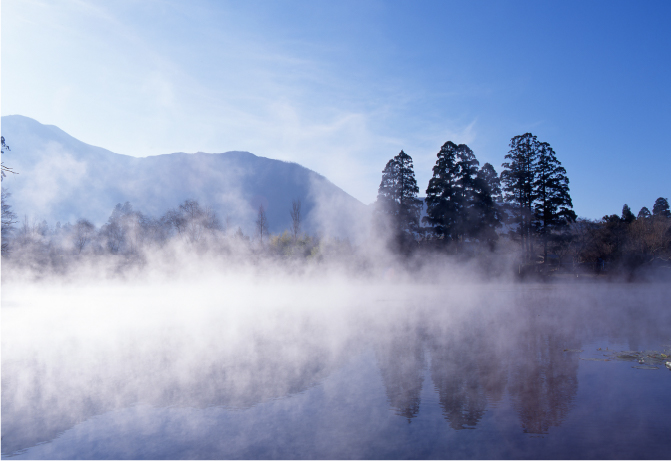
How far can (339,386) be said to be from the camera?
5.06 m

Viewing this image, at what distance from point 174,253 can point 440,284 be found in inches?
570

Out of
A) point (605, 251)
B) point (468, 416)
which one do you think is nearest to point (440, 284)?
point (605, 251)

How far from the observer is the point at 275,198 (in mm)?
124688

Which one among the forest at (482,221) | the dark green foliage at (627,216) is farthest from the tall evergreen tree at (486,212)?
the dark green foliage at (627,216)

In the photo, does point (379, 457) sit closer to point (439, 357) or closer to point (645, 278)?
point (439, 357)

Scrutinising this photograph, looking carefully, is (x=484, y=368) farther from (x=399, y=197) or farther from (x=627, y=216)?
(x=627, y=216)

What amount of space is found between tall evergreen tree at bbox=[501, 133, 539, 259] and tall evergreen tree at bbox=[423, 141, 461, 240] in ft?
12.9

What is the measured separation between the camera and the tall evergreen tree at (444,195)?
87.8 feet

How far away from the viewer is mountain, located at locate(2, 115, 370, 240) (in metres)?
91.5

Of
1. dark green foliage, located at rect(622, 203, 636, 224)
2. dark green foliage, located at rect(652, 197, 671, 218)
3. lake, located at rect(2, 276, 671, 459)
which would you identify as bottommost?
lake, located at rect(2, 276, 671, 459)

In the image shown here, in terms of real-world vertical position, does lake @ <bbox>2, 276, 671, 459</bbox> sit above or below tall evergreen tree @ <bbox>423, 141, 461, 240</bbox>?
below

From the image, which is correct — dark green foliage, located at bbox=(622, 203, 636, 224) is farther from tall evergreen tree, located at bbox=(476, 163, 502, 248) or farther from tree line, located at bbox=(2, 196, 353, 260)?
tree line, located at bbox=(2, 196, 353, 260)

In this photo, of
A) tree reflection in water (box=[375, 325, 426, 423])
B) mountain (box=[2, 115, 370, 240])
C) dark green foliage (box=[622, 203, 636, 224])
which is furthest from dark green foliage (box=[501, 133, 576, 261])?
mountain (box=[2, 115, 370, 240])

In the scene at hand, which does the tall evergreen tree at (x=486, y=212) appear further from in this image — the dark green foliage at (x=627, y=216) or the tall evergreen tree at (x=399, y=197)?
the dark green foliage at (x=627, y=216)
